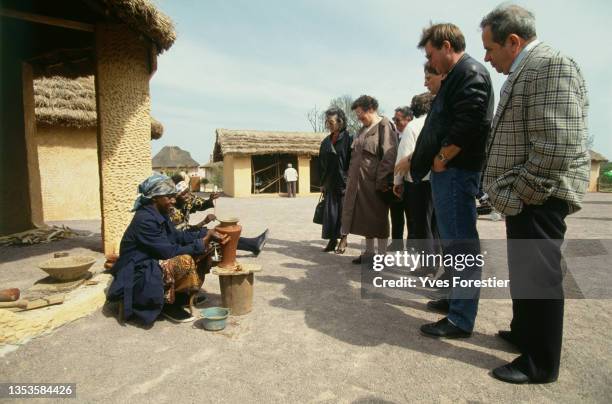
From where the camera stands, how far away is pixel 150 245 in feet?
9.50

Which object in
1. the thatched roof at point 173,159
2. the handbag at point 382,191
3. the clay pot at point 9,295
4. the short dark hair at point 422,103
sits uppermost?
the thatched roof at point 173,159

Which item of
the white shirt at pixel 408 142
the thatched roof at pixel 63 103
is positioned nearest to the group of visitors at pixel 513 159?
the white shirt at pixel 408 142

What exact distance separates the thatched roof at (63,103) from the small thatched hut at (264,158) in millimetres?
9969

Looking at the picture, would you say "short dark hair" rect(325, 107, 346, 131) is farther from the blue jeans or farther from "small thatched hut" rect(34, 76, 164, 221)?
"small thatched hut" rect(34, 76, 164, 221)

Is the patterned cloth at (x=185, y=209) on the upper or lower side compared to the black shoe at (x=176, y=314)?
upper

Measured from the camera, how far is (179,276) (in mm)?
3018

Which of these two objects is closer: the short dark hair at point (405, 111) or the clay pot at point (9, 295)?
the clay pot at point (9, 295)

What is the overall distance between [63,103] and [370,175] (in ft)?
25.6

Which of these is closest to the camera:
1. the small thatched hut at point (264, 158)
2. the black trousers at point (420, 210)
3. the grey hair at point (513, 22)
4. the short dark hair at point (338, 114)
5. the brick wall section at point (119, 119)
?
the grey hair at point (513, 22)

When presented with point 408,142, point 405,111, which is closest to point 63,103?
point 405,111

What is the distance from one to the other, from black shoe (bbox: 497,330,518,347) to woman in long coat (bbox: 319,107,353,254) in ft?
9.39

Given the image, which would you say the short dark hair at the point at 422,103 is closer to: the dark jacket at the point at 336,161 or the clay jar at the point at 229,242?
the dark jacket at the point at 336,161

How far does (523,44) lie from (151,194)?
8.95 feet

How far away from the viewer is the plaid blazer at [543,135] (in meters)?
1.86
